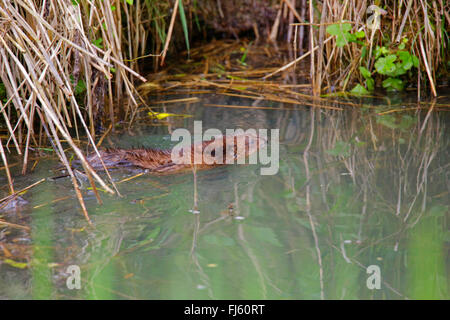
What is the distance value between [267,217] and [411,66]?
78.9 inches

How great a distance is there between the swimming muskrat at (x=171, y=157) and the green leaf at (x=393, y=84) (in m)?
1.39

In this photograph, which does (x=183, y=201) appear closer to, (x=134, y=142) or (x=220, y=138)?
(x=220, y=138)

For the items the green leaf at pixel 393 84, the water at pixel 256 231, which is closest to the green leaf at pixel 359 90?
the green leaf at pixel 393 84

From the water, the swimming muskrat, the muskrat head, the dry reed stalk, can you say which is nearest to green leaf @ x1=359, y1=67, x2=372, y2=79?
the water

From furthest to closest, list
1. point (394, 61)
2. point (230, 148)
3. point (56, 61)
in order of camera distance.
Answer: point (394, 61), point (230, 148), point (56, 61)

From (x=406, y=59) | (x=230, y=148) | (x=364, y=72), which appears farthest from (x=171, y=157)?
(x=406, y=59)

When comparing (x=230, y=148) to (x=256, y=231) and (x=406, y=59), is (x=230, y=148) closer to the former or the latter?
(x=256, y=231)

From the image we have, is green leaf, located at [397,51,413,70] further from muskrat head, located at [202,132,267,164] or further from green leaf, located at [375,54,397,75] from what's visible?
muskrat head, located at [202,132,267,164]

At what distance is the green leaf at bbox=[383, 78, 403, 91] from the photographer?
12.1 ft

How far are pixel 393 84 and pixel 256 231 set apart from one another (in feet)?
6.99

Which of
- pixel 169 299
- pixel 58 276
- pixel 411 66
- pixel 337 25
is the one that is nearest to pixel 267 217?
pixel 169 299

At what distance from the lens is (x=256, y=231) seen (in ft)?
6.41

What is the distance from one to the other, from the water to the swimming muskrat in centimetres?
6

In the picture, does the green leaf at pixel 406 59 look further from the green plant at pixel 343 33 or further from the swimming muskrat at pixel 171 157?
the swimming muskrat at pixel 171 157
